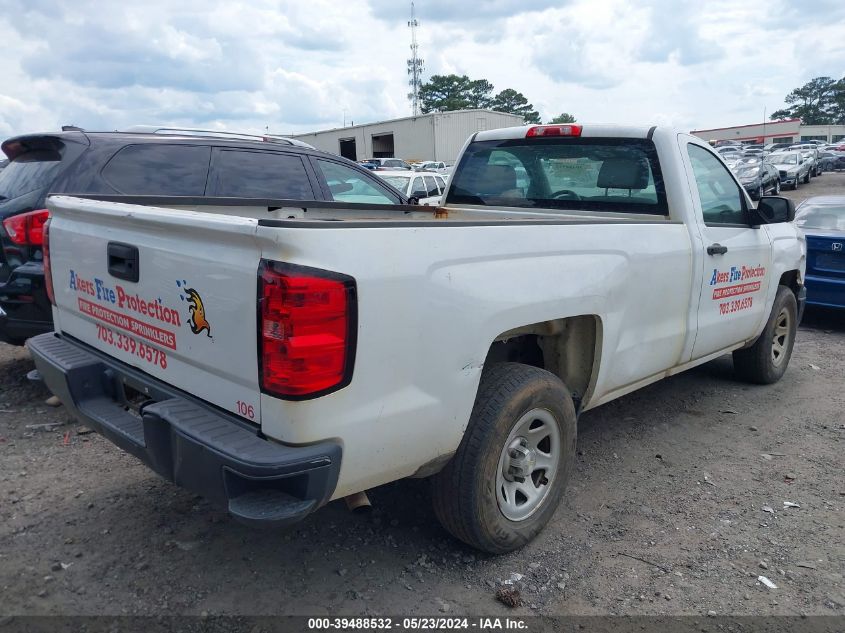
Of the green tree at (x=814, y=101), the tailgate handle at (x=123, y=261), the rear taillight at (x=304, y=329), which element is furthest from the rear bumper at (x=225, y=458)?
the green tree at (x=814, y=101)

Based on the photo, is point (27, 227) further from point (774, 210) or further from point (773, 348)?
point (773, 348)

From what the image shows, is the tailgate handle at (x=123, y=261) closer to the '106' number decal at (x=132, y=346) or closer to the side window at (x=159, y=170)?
the '106' number decal at (x=132, y=346)

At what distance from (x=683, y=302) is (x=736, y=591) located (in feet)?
5.44

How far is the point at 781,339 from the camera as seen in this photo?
222 inches

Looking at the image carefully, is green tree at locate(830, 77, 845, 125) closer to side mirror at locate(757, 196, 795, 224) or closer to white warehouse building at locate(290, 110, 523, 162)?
white warehouse building at locate(290, 110, 523, 162)

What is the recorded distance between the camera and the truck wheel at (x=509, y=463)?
2.76 meters

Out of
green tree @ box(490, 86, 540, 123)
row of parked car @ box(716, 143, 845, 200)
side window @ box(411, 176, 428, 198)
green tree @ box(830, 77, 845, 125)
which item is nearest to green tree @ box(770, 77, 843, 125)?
green tree @ box(830, 77, 845, 125)

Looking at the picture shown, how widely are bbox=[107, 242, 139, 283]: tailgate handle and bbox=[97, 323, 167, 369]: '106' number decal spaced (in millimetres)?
273

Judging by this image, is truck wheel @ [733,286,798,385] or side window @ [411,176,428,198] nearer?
truck wheel @ [733,286,798,385]

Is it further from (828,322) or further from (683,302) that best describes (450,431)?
(828,322)

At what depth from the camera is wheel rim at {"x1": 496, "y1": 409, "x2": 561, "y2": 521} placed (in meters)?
2.97

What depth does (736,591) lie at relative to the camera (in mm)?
2828

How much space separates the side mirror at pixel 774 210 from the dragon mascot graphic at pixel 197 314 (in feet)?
12.7

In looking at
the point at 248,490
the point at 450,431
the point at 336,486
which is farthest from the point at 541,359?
the point at 248,490
